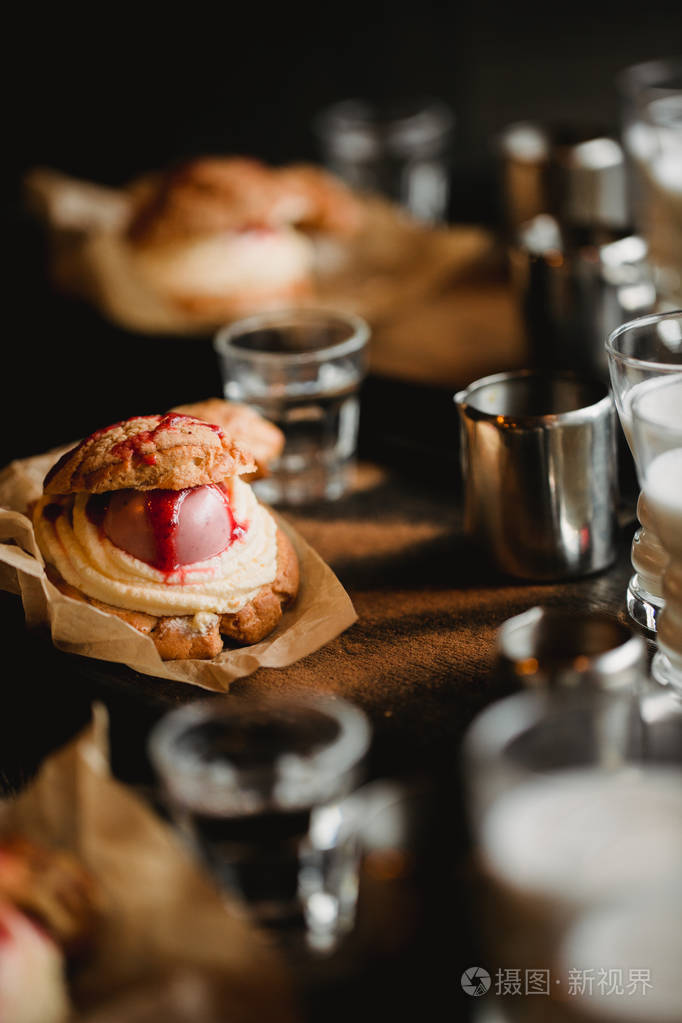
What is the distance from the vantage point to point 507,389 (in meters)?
1.56

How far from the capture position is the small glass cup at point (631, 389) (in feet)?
4.16

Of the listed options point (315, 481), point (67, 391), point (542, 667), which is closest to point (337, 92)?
point (67, 391)

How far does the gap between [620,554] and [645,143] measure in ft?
3.75

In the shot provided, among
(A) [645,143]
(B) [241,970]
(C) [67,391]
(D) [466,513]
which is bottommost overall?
(C) [67,391]

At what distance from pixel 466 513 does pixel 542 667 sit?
530 millimetres

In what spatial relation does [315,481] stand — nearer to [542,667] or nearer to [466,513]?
[466,513]

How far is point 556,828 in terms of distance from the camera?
28.7 inches

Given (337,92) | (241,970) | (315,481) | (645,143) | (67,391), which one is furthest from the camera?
(337,92)

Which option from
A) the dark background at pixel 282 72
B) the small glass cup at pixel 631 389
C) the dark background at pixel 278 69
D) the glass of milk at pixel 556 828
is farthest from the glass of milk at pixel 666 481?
the dark background at pixel 278 69

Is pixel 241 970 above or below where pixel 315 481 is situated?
above

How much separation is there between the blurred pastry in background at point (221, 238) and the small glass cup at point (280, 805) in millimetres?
1623

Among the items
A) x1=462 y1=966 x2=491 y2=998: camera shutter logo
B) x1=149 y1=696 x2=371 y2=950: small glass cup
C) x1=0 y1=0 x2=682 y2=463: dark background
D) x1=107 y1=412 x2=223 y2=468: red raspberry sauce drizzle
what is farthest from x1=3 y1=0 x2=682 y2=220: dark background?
x1=462 y1=966 x2=491 y2=998: camera shutter logo

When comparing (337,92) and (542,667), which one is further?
(337,92)

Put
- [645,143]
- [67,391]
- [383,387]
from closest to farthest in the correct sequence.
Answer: [383,387]
[645,143]
[67,391]
